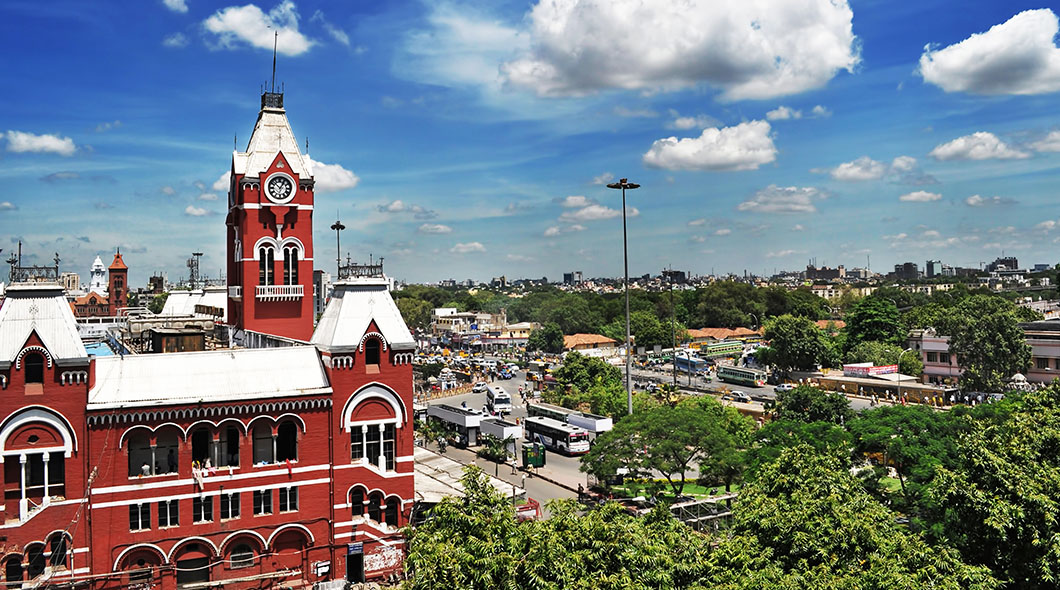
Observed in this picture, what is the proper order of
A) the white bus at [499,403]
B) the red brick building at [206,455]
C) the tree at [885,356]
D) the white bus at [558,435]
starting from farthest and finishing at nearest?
the tree at [885,356]
the white bus at [499,403]
the white bus at [558,435]
the red brick building at [206,455]

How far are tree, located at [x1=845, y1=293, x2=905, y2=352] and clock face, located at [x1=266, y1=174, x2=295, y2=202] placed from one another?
8865 centimetres

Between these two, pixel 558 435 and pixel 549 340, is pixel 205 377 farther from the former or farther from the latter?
pixel 549 340

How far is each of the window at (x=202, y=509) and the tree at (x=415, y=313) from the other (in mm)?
136825

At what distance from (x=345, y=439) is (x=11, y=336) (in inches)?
526

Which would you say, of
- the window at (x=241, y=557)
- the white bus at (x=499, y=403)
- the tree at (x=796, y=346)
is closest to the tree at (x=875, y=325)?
the tree at (x=796, y=346)

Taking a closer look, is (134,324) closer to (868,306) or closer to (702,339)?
(868,306)

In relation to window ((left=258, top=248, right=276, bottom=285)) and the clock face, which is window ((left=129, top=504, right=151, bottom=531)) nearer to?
window ((left=258, top=248, right=276, bottom=285))

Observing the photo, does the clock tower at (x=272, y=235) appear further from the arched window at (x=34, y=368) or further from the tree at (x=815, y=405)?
the tree at (x=815, y=405)

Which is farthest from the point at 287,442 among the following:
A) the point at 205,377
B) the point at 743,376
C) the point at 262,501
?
the point at 743,376

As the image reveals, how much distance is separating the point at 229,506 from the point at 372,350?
8.63 meters

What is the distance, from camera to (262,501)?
111 feet

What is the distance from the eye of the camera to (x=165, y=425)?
1270 inches

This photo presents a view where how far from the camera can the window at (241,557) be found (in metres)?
33.1

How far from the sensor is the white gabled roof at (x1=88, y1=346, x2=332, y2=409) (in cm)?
3212
